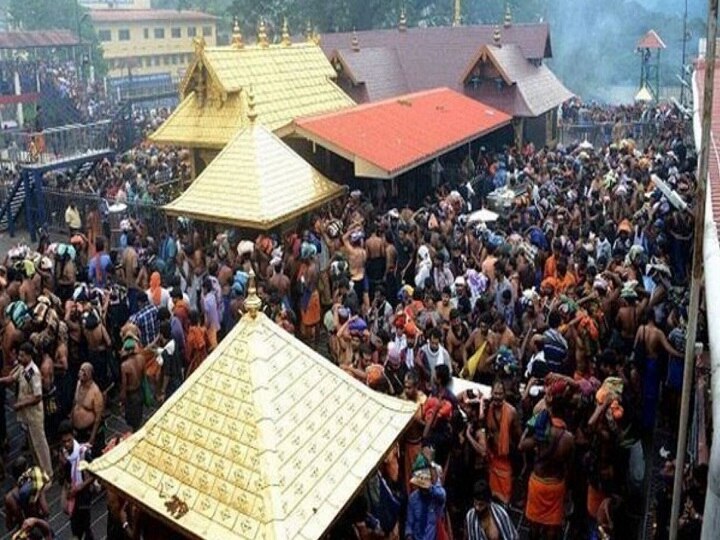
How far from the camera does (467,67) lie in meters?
27.5

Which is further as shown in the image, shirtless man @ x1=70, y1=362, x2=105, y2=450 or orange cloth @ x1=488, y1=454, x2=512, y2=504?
shirtless man @ x1=70, y1=362, x2=105, y2=450

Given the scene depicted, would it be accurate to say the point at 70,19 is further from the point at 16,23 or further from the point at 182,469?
the point at 182,469

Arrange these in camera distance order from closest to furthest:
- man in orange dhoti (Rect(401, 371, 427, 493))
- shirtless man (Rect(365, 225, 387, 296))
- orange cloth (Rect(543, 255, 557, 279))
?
man in orange dhoti (Rect(401, 371, 427, 493)) < orange cloth (Rect(543, 255, 557, 279)) < shirtless man (Rect(365, 225, 387, 296))

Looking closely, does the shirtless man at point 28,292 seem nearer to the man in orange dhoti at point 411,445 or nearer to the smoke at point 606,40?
the man in orange dhoti at point 411,445

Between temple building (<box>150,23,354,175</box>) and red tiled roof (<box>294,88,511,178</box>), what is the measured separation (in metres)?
1.13

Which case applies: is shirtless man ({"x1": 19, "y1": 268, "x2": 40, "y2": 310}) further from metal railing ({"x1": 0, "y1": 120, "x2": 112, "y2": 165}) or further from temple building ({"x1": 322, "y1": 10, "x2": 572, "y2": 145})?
temple building ({"x1": 322, "y1": 10, "x2": 572, "y2": 145})

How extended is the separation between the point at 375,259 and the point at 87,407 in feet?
17.7

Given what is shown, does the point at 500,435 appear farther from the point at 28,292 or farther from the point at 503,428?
the point at 28,292

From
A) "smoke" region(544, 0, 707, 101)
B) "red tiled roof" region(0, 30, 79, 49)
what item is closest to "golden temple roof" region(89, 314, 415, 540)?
"red tiled roof" region(0, 30, 79, 49)

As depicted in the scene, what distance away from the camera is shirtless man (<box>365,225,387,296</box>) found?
12250 mm

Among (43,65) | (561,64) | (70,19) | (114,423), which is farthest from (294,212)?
(561,64)

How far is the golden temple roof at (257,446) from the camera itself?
4285 mm

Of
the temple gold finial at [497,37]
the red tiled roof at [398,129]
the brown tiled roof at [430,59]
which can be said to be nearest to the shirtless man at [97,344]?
the red tiled roof at [398,129]

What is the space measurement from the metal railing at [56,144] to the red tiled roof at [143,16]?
44.1m
